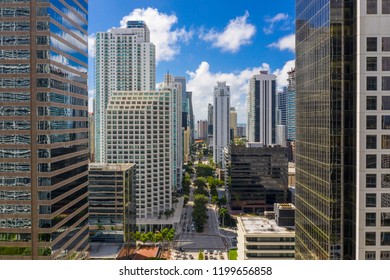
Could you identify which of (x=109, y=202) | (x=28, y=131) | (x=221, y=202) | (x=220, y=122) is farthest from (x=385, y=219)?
(x=220, y=122)

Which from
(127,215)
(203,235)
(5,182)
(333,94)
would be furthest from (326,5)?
(203,235)

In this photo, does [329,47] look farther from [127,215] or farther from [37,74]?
[127,215]

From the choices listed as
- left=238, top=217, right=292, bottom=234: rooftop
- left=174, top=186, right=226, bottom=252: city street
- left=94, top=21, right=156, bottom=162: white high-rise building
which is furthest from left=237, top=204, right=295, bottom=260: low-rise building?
left=94, top=21, right=156, bottom=162: white high-rise building

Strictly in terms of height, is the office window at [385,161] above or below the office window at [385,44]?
below

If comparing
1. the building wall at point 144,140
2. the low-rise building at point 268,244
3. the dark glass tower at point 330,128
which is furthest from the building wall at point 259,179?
the dark glass tower at point 330,128

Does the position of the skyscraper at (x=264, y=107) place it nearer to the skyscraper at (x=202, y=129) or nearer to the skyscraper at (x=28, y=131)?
the skyscraper at (x=202, y=129)

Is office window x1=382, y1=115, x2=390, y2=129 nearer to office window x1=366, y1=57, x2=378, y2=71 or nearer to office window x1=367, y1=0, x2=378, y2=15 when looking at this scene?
office window x1=366, y1=57, x2=378, y2=71
